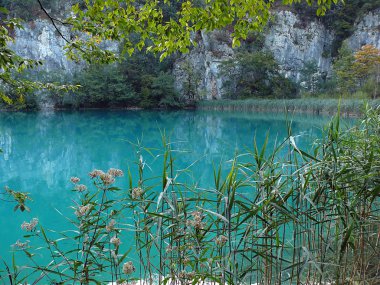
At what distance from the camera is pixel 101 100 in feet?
92.0

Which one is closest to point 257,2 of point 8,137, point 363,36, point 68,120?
point 8,137

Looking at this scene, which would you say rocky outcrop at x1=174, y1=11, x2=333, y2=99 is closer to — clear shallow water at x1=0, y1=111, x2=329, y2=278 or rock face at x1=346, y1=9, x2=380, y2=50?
rock face at x1=346, y1=9, x2=380, y2=50

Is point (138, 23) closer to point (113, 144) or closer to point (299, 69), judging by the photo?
point (113, 144)

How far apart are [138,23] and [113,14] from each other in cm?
20

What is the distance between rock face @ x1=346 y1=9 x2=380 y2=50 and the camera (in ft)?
90.2

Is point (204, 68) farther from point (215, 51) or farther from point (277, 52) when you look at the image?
point (277, 52)

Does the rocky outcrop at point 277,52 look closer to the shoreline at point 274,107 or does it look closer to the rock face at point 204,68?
the rock face at point 204,68

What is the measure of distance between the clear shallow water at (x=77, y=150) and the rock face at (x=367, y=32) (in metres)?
14.1

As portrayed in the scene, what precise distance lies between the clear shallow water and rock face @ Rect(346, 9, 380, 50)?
1405 centimetres

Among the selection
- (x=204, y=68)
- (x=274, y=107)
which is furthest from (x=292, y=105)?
(x=204, y=68)

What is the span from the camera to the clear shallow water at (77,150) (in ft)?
19.2

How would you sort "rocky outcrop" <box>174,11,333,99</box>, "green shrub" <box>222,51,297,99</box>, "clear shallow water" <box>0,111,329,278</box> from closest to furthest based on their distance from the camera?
1. "clear shallow water" <box>0,111,329,278</box>
2. "green shrub" <box>222,51,297,99</box>
3. "rocky outcrop" <box>174,11,333,99</box>

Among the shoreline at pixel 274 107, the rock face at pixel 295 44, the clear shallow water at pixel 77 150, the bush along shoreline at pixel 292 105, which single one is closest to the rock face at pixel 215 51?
the rock face at pixel 295 44

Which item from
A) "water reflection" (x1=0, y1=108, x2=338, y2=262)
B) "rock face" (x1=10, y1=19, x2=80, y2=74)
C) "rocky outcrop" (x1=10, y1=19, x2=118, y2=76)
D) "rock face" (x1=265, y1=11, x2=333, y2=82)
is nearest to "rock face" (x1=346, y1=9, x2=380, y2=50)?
"rock face" (x1=265, y1=11, x2=333, y2=82)
